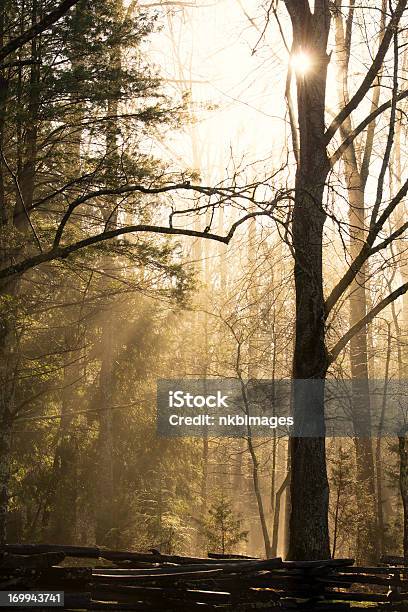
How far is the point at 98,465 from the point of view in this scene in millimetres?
15531

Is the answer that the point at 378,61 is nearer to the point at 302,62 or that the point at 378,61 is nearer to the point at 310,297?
the point at 302,62

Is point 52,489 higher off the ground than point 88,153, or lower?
lower

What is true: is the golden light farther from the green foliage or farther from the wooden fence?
the green foliage

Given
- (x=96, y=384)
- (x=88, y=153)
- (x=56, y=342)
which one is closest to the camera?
(x=88, y=153)

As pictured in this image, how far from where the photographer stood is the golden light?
6969 millimetres

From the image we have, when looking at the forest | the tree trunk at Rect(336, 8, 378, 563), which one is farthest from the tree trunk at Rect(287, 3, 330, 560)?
the tree trunk at Rect(336, 8, 378, 563)

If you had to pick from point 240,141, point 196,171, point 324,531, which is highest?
point 240,141

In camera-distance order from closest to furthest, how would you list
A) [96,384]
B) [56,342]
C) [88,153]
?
[88,153] → [56,342] → [96,384]

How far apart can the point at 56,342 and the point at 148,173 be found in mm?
6873

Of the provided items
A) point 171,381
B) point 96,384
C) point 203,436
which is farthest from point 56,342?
point 203,436

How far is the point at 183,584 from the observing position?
227 inches

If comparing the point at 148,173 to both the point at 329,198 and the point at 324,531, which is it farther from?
the point at 324,531

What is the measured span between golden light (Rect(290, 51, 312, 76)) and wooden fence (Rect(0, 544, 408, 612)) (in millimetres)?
4480

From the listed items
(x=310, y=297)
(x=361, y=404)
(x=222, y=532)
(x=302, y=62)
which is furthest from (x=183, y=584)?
(x=361, y=404)
